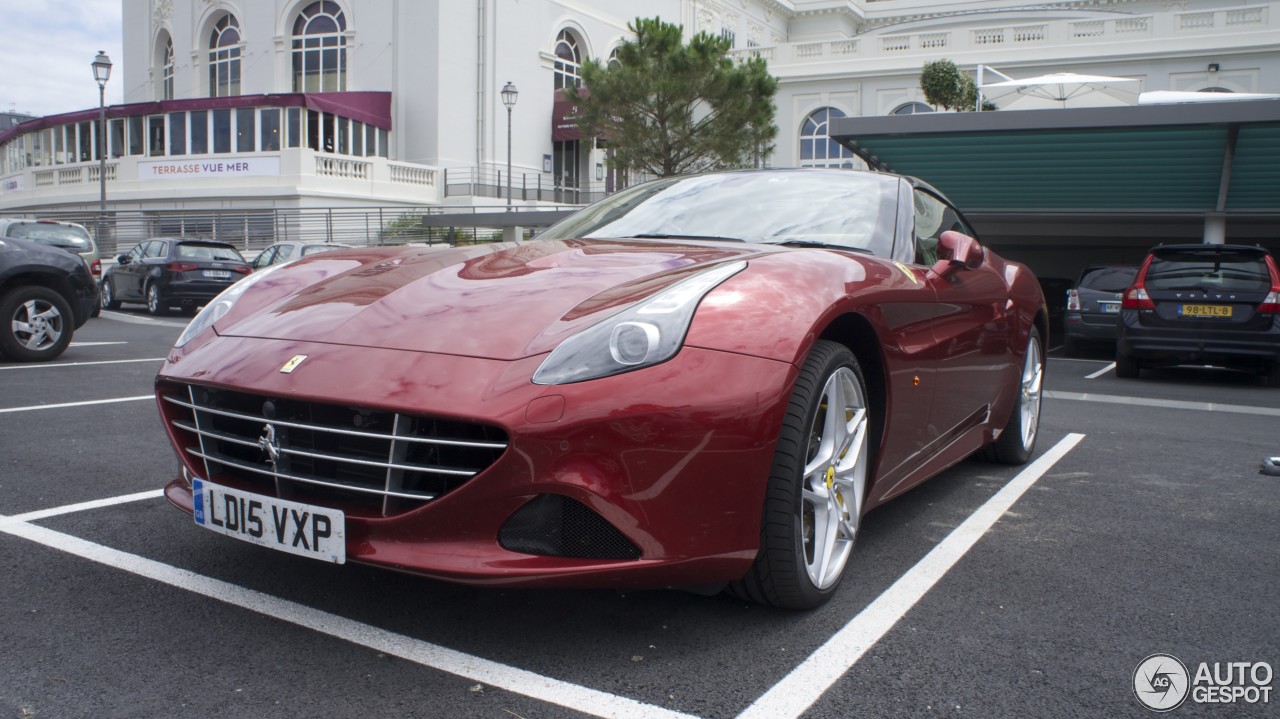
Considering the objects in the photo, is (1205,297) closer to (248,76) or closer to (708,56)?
(708,56)

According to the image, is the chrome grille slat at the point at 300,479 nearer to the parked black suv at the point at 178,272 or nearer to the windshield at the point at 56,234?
the windshield at the point at 56,234

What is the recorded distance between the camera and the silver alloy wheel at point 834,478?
9.36 ft

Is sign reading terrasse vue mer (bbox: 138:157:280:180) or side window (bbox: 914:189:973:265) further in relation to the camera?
sign reading terrasse vue mer (bbox: 138:157:280:180)

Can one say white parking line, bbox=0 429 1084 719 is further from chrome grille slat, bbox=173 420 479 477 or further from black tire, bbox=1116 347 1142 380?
black tire, bbox=1116 347 1142 380

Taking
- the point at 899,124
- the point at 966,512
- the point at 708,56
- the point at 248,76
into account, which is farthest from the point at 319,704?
the point at 248,76

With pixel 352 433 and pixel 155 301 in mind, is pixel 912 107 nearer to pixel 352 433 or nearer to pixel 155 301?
pixel 155 301

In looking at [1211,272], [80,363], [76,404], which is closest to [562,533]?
[76,404]

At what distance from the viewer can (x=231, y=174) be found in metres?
31.9

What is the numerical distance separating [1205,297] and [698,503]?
9.47 meters

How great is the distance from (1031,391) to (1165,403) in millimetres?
3571

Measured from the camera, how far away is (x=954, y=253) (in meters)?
3.68

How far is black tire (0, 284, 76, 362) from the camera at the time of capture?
865 cm

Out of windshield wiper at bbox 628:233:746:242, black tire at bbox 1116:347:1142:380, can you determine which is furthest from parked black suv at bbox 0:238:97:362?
black tire at bbox 1116:347:1142:380

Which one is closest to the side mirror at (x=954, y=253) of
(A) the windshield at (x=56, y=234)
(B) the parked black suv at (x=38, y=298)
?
(B) the parked black suv at (x=38, y=298)
